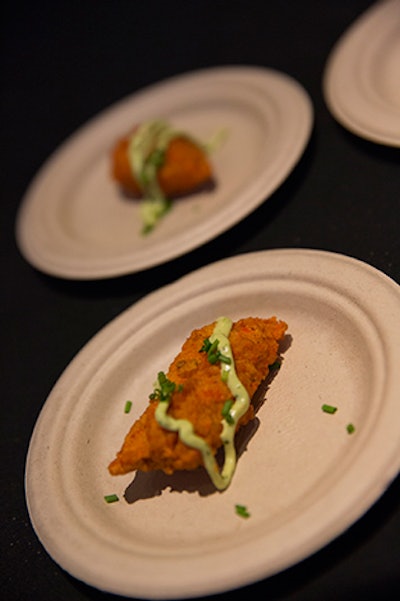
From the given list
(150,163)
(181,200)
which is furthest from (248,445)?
(150,163)

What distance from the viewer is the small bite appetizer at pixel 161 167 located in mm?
3150

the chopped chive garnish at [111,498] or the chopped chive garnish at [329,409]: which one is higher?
the chopped chive garnish at [329,409]

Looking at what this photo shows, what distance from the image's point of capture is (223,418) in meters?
2.01

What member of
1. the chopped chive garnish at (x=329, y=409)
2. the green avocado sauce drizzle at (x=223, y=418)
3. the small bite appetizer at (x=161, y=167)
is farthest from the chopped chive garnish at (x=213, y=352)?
the small bite appetizer at (x=161, y=167)

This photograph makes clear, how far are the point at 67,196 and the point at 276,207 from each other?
1245mm

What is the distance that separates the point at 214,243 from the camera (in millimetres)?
2783

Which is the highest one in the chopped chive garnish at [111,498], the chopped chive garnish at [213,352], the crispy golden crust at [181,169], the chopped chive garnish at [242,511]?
the chopped chive garnish at [213,352]

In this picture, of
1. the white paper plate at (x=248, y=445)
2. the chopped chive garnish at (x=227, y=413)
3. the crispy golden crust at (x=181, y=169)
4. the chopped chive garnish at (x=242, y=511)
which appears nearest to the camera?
the white paper plate at (x=248, y=445)

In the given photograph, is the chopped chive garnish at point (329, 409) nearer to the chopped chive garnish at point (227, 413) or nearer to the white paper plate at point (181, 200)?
the chopped chive garnish at point (227, 413)

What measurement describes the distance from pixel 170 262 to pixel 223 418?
94 cm

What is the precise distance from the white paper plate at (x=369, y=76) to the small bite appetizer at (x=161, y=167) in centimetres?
67

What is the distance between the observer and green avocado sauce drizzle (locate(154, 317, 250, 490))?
195 centimetres

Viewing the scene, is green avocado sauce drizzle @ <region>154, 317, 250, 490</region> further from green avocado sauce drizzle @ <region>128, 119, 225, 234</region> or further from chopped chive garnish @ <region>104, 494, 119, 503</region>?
green avocado sauce drizzle @ <region>128, 119, 225, 234</region>

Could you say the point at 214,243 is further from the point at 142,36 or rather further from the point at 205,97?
the point at 142,36
